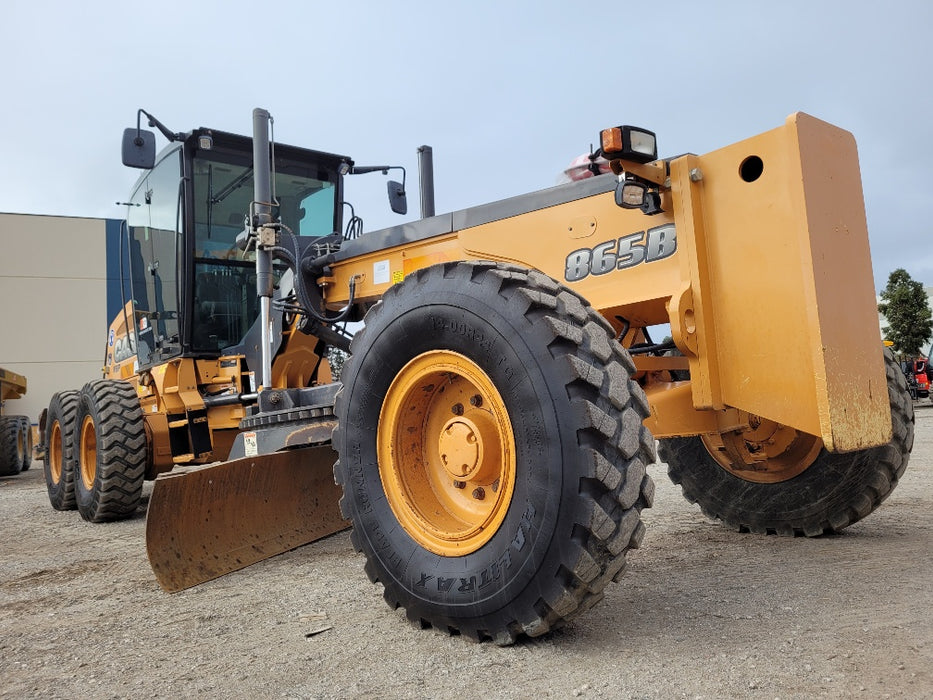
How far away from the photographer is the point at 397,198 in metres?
5.91

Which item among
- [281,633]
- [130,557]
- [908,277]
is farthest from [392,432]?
[908,277]

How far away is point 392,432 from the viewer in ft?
9.67

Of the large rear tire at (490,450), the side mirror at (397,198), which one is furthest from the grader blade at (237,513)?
the side mirror at (397,198)

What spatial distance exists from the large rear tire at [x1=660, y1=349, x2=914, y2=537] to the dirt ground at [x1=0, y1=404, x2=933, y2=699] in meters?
0.13

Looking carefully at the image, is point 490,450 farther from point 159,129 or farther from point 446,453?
point 159,129

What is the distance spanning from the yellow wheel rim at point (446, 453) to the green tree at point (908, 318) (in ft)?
87.1

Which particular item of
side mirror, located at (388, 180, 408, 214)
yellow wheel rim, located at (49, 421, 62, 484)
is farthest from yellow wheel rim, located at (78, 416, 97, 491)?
side mirror, located at (388, 180, 408, 214)

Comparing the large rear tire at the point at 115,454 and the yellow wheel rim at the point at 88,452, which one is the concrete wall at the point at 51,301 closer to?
the yellow wheel rim at the point at 88,452

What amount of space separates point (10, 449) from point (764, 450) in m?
12.7

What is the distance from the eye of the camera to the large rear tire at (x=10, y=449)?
12789mm

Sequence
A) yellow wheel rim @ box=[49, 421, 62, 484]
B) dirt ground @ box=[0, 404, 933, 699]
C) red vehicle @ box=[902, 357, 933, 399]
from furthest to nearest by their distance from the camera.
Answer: red vehicle @ box=[902, 357, 933, 399] < yellow wheel rim @ box=[49, 421, 62, 484] < dirt ground @ box=[0, 404, 933, 699]

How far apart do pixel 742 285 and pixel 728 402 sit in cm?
45

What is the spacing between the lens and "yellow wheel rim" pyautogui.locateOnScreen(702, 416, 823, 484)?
154 inches

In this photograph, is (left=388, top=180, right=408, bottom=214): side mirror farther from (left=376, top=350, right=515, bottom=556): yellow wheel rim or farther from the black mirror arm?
(left=376, top=350, right=515, bottom=556): yellow wheel rim
